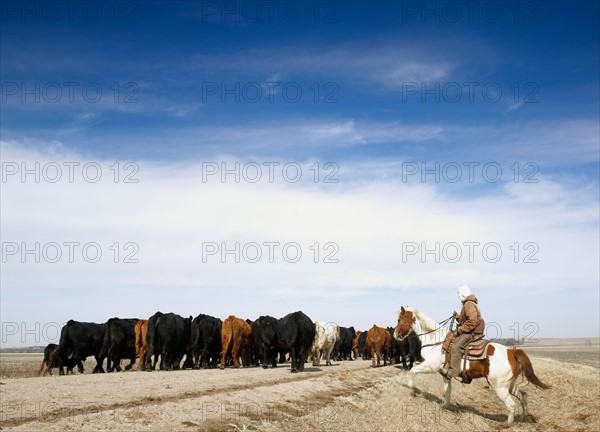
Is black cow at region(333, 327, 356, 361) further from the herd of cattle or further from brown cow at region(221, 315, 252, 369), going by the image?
brown cow at region(221, 315, 252, 369)

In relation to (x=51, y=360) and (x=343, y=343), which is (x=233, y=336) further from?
(x=343, y=343)

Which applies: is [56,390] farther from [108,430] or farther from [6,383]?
[108,430]

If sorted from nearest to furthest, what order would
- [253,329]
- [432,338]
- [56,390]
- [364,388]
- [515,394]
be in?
[56,390], [515,394], [432,338], [364,388], [253,329]

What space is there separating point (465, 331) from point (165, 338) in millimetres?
12956

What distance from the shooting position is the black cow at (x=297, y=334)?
896 inches

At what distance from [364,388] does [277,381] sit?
2.74 metres

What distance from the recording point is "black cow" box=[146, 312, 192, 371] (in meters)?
Result: 23.3

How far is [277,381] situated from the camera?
17.7m

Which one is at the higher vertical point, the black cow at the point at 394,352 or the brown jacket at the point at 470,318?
the brown jacket at the point at 470,318

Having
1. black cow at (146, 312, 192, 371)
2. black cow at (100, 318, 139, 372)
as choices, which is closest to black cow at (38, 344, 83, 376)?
black cow at (100, 318, 139, 372)

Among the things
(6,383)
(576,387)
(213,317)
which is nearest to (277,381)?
(6,383)

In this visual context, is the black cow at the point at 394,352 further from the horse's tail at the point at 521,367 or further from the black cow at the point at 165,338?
the horse's tail at the point at 521,367

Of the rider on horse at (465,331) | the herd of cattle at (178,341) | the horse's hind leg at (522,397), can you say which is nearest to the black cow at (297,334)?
the herd of cattle at (178,341)

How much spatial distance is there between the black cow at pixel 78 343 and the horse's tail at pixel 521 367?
631 inches
